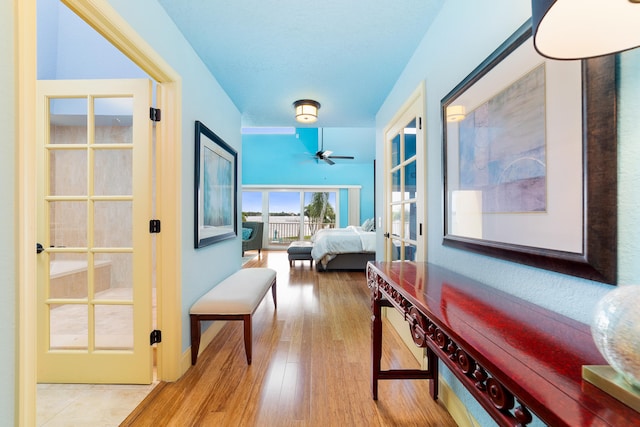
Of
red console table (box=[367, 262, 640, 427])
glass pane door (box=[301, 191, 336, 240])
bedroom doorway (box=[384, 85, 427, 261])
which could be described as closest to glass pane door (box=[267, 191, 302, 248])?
glass pane door (box=[301, 191, 336, 240])

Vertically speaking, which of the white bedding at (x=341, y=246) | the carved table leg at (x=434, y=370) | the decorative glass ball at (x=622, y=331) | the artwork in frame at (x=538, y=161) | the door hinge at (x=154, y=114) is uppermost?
the door hinge at (x=154, y=114)

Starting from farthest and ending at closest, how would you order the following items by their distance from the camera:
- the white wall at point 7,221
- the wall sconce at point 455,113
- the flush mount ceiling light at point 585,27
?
the wall sconce at point 455,113, the white wall at point 7,221, the flush mount ceiling light at point 585,27

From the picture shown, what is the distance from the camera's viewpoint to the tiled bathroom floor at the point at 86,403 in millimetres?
1479

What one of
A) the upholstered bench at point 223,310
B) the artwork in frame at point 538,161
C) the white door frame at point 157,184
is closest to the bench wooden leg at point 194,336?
the upholstered bench at point 223,310

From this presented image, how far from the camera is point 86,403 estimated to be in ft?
5.27

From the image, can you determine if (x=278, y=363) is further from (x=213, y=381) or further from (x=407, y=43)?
(x=407, y=43)

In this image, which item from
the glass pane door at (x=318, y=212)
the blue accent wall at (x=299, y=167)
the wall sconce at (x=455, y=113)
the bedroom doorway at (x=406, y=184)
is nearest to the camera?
the wall sconce at (x=455, y=113)

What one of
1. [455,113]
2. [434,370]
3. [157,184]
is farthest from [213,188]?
[434,370]

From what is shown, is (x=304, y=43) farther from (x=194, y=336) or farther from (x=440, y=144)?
(x=194, y=336)

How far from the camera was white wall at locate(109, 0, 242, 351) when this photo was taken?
5.15 feet

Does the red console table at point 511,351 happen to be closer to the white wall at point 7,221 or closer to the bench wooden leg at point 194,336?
the white wall at point 7,221

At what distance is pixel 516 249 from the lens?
104 cm

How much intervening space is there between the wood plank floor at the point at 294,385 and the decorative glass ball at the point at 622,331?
1.34m

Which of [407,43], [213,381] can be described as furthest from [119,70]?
[213,381]
